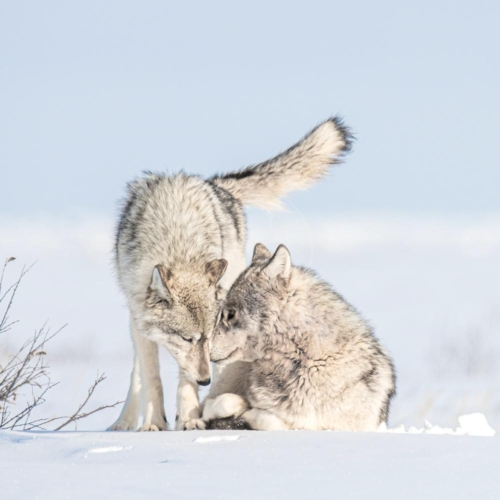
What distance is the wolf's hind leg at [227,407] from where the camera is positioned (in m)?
5.67

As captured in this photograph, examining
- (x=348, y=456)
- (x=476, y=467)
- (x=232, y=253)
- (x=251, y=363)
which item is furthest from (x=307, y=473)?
(x=232, y=253)

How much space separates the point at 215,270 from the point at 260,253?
0.33 metres

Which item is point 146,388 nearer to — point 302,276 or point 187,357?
point 187,357

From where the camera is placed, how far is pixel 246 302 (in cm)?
580

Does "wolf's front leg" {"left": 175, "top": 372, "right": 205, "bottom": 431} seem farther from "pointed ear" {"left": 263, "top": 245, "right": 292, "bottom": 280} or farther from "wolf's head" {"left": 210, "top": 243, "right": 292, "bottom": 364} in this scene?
"pointed ear" {"left": 263, "top": 245, "right": 292, "bottom": 280}

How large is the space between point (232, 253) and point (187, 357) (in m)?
1.43

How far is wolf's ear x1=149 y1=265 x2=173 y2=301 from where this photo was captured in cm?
615

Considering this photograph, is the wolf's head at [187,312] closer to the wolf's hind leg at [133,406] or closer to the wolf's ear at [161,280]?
the wolf's ear at [161,280]

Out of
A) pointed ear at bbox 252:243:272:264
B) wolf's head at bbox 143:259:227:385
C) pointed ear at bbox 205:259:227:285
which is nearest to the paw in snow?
wolf's head at bbox 143:259:227:385

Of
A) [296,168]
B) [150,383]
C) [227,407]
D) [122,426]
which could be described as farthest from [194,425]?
[296,168]

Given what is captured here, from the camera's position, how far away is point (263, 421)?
5543mm

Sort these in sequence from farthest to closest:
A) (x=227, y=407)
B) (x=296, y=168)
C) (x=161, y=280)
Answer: (x=296, y=168)
(x=161, y=280)
(x=227, y=407)

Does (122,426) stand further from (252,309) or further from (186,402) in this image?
(252,309)

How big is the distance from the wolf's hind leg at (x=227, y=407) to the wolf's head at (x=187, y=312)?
0.96ft
